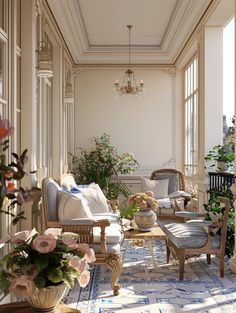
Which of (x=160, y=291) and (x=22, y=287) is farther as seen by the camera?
(x=160, y=291)

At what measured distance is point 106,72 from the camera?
9.85 m

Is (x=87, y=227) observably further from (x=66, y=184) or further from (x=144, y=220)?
(x=66, y=184)

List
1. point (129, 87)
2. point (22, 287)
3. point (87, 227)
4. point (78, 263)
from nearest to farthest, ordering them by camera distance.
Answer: point (22, 287), point (78, 263), point (87, 227), point (129, 87)

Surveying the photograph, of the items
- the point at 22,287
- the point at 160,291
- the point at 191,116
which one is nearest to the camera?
the point at 22,287

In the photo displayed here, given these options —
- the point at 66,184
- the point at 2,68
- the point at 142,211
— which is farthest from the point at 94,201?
the point at 2,68

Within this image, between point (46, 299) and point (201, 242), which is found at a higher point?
point (46, 299)

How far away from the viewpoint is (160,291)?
4199 mm

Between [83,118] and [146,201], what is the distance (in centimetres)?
502

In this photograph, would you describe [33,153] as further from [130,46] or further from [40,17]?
[130,46]

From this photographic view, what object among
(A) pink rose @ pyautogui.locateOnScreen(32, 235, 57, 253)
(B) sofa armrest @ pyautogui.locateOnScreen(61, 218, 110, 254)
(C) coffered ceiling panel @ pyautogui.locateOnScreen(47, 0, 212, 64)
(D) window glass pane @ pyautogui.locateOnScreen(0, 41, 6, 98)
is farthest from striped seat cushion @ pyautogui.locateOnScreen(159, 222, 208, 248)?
(C) coffered ceiling panel @ pyautogui.locateOnScreen(47, 0, 212, 64)

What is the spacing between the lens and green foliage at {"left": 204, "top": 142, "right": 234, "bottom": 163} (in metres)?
6.28

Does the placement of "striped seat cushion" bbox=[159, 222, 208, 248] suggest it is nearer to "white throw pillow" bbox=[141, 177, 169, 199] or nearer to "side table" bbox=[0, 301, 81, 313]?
"side table" bbox=[0, 301, 81, 313]

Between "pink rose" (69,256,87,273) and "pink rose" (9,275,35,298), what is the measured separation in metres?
0.19

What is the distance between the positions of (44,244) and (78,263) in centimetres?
17
